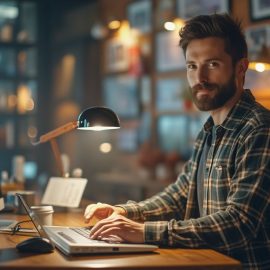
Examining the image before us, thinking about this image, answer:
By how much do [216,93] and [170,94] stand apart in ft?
12.6

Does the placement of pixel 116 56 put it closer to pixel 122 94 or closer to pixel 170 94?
pixel 122 94

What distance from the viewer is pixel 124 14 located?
677 centimetres

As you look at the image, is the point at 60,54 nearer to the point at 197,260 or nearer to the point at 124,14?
the point at 124,14

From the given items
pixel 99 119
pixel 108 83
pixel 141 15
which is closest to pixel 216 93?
pixel 99 119

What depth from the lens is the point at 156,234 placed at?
187 centimetres

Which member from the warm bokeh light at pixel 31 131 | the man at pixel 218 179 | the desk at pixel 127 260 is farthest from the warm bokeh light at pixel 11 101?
the desk at pixel 127 260

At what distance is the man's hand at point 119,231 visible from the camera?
1.85 m

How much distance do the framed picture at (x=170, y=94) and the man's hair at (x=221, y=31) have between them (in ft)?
11.5

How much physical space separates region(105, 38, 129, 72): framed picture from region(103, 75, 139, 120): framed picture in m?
0.11

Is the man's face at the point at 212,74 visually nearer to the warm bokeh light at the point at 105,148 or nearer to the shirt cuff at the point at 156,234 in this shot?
the shirt cuff at the point at 156,234

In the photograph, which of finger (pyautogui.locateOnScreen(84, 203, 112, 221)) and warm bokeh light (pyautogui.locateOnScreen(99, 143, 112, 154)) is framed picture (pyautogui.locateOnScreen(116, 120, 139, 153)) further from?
finger (pyautogui.locateOnScreen(84, 203, 112, 221))

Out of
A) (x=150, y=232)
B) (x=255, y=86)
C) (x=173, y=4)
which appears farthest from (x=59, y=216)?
(x=173, y=4)

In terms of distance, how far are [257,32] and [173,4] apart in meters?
1.38

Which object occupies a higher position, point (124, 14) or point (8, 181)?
point (124, 14)
